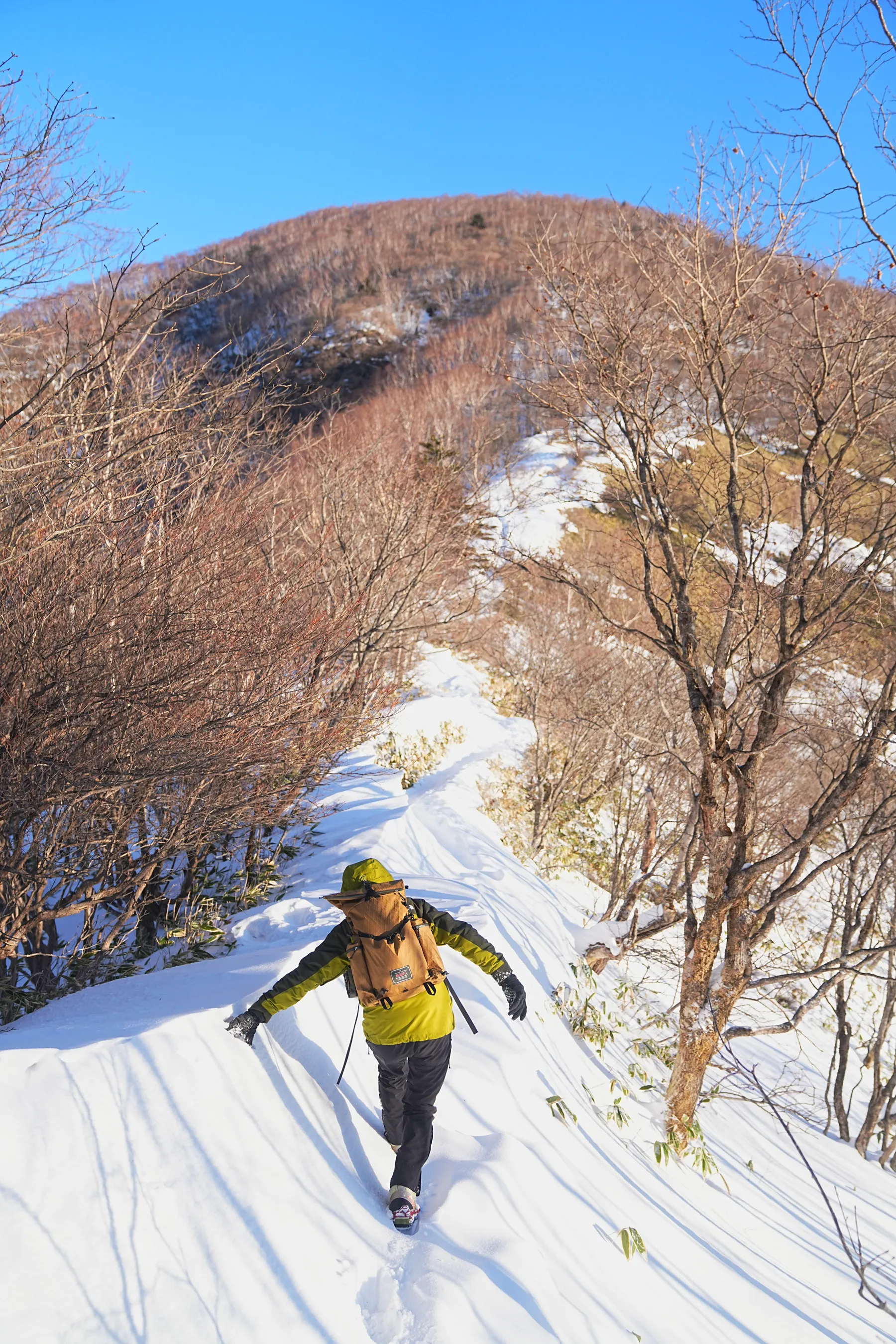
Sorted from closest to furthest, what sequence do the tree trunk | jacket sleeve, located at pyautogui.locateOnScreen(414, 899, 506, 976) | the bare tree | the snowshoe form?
the snowshoe
jacket sleeve, located at pyautogui.locateOnScreen(414, 899, 506, 976)
the bare tree
the tree trunk

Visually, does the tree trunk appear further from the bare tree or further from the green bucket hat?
the green bucket hat

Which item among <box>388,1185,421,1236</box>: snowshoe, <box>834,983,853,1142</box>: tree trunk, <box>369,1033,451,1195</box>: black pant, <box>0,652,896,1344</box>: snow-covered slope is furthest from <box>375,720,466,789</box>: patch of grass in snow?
<box>388,1185,421,1236</box>: snowshoe

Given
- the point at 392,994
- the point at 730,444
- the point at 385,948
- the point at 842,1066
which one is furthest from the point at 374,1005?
the point at 842,1066

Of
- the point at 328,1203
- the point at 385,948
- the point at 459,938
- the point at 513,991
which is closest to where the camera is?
the point at 328,1203

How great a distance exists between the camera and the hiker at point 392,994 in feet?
9.27

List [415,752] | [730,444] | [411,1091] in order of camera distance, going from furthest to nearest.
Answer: [415,752] → [730,444] → [411,1091]

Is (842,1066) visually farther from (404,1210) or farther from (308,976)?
(308,976)

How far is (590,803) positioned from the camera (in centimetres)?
1298

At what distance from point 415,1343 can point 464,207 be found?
10888cm

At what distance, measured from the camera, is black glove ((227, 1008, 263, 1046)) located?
9.48 ft

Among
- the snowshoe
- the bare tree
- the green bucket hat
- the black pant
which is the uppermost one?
the bare tree

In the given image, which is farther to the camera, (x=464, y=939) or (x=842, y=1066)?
(x=842, y=1066)

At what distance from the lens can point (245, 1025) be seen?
2.90 m

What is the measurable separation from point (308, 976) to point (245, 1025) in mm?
325
